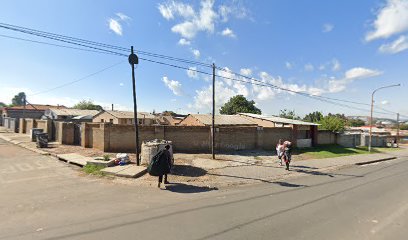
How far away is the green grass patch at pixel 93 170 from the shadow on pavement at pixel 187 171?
3.15m

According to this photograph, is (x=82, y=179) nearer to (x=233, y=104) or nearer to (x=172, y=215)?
(x=172, y=215)

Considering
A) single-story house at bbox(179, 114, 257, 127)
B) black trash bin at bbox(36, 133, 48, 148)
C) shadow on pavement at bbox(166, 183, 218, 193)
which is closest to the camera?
shadow on pavement at bbox(166, 183, 218, 193)

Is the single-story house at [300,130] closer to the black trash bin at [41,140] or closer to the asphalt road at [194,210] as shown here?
the asphalt road at [194,210]

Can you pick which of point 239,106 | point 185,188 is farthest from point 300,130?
point 239,106

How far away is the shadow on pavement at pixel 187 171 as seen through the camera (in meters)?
12.5

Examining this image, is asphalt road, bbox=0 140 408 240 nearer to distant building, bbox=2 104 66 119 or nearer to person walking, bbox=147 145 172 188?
person walking, bbox=147 145 172 188

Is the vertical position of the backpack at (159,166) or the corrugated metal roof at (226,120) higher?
the corrugated metal roof at (226,120)

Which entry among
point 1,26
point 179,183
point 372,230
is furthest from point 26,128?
point 372,230

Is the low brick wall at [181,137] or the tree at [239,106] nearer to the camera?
the low brick wall at [181,137]

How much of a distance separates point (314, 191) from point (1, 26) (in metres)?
13.3

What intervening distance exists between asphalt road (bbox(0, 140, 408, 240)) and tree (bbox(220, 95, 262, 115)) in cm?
5173

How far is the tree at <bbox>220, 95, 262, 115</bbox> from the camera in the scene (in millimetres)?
63312

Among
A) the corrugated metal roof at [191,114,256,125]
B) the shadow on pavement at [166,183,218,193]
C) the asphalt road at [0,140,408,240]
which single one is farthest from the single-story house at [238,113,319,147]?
the shadow on pavement at [166,183,218,193]

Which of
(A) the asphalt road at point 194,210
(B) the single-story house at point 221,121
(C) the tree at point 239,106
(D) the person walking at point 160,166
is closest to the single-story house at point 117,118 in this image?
(B) the single-story house at point 221,121
